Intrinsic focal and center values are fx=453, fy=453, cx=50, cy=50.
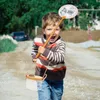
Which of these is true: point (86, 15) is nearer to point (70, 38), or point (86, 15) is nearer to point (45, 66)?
point (70, 38)

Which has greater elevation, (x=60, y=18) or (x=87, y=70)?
(x=60, y=18)

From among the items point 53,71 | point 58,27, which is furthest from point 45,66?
point 58,27

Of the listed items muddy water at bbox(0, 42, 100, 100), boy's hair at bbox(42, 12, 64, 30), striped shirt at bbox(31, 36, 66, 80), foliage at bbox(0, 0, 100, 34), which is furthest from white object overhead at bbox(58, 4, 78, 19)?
foliage at bbox(0, 0, 100, 34)

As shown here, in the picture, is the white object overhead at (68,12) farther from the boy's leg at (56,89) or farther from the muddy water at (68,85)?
the muddy water at (68,85)

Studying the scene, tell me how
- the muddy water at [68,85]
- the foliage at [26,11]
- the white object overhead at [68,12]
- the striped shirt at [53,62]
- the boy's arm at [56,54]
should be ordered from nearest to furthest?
the boy's arm at [56,54] → the striped shirt at [53,62] → the white object overhead at [68,12] → the muddy water at [68,85] → the foliage at [26,11]

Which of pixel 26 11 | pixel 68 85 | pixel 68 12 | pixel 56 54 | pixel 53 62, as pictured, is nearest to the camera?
pixel 56 54

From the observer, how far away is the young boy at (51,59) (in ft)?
17.1

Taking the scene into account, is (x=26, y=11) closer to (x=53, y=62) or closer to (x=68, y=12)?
(x=68, y=12)

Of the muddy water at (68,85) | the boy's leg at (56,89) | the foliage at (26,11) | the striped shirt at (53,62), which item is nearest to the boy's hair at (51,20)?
the striped shirt at (53,62)

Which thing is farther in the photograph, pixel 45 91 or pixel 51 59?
pixel 45 91

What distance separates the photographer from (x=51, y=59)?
5195 millimetres

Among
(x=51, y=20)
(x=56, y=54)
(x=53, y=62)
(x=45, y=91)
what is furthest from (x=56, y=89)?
(x=51, y=20)

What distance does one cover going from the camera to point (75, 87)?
10.4 meters

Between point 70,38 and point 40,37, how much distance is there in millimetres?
52670
